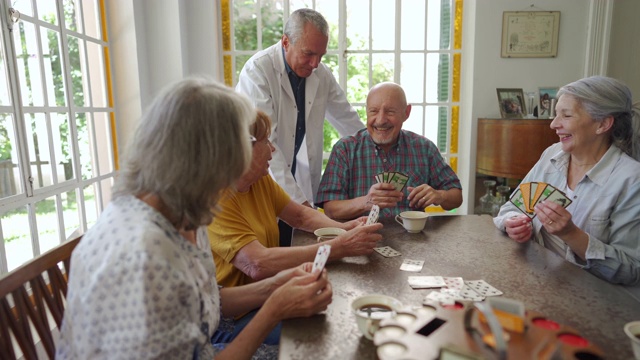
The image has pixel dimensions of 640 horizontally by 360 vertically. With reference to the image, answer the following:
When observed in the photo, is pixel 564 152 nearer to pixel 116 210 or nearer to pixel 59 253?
pixel 116 210

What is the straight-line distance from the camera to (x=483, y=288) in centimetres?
125

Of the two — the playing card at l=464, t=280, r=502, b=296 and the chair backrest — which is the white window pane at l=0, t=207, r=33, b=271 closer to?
the chair backrest

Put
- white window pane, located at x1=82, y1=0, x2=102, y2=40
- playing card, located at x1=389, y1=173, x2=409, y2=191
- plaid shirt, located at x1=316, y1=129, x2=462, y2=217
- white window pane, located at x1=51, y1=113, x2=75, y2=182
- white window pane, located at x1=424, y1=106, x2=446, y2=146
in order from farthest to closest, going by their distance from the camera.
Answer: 1. white window pane, located at x1=424, y1=106, x2=446, y2=146
2. white window pane, located at x1=82, y1=0, x2=102, y2=40
3. white window pane, located at x1=51, y1=113, x2=75, y2=182
4. plaid shirt, located at x1=316, y1=129, x2=462, y2=217
5. playing card, located at x1=389, y1=173, x2=409, y2=191

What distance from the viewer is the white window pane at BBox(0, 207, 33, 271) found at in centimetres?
201

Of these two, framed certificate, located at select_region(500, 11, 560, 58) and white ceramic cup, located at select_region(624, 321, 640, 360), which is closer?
white ceramic cup, located at select_region(624, 321, 640, 360)

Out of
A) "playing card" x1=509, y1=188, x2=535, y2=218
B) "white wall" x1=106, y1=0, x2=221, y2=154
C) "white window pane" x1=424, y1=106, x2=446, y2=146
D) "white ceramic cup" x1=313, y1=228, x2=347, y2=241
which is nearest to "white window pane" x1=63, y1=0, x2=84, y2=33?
"white wall" x1=106, y1=0, x2=221, y2=154

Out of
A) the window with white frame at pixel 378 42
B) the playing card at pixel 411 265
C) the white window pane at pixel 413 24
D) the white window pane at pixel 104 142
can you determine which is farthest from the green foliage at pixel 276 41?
the playing card at pixel 411 265

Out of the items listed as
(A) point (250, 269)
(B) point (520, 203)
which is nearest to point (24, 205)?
(A) point (250, 269)

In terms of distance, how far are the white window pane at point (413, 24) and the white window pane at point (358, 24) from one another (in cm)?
36

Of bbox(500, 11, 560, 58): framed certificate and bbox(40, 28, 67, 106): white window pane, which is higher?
bbox(500, 11, 560, 58): framed certificate

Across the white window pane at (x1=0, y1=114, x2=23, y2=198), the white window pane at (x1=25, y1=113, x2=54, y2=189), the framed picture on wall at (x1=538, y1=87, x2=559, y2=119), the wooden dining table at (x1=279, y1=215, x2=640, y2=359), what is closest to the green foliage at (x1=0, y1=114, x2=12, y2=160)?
the white window pane at (x1=0, y1=114, x2=23, y2=198)

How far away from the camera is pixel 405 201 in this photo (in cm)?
231

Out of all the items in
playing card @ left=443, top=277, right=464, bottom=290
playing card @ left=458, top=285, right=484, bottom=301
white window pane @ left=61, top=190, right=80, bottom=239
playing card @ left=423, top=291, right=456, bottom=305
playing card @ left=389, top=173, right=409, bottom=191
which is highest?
playing card @ left=389, top=173, right=409, bottom=191

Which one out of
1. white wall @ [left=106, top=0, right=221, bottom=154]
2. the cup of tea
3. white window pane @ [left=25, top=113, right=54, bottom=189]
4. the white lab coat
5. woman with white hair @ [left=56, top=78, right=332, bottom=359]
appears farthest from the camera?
white wall @ [left=106, top=0, right=221, bottom=154]
